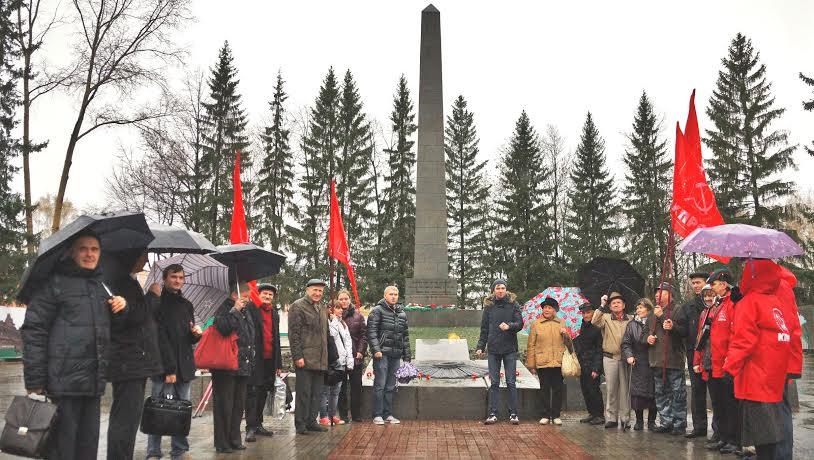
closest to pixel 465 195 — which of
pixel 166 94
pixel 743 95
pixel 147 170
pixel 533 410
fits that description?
pixel 743 95

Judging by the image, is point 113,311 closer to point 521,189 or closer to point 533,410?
point 533,410

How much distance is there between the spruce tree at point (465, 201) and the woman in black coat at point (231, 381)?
105 feet

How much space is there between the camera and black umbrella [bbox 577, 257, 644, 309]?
895 centimetres

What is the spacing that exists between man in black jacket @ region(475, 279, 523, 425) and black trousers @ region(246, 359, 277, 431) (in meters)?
2.61

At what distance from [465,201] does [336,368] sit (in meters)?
33.1

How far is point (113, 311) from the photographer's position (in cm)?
438

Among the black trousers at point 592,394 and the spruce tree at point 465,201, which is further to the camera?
the spruce tree at point 465,201

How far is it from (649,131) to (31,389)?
39653 millimetres

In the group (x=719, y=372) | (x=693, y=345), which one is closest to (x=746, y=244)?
(x=719, y=372)

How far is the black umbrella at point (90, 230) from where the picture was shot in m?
4.05

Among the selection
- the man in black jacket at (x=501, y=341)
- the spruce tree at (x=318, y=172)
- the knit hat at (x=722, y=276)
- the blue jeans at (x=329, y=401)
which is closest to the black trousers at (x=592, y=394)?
the man in black jacket at (x=501, y=341)

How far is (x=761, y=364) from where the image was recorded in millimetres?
5047

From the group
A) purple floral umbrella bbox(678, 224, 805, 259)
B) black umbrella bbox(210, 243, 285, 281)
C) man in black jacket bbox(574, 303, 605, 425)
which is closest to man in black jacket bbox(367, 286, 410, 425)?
black umbrella bbox(210, 243, 285, 281)

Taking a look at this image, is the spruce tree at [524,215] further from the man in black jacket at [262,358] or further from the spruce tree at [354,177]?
the man in black jacket at [262,358]
